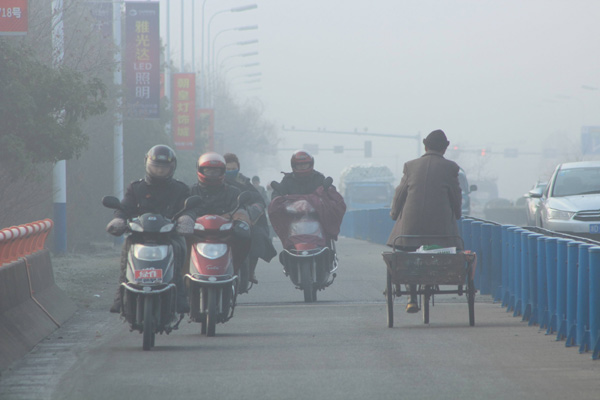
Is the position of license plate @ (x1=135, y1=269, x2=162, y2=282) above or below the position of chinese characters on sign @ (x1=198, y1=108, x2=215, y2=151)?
below

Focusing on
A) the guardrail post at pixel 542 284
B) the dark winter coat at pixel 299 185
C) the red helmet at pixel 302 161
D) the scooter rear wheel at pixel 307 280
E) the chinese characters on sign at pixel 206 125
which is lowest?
the scooter rear wheel at pixel 307 280

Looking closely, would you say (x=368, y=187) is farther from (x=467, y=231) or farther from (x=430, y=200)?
(x=430, y=200)

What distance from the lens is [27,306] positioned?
33.8 feet

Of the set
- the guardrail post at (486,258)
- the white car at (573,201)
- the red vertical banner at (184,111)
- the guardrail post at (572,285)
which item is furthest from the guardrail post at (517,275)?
the red vertical banner at (184,111)

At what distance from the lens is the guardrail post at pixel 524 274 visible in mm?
11000

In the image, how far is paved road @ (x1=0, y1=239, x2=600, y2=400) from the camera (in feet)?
23.5

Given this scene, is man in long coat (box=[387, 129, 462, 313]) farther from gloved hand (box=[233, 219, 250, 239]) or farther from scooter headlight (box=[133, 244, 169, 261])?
scooter headlight (box=[133, 244, 169, 261])

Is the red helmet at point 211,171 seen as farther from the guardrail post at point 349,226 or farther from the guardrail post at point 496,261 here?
the guardrail post at point 349,226

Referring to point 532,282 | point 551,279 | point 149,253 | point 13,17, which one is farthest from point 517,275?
point 13,17

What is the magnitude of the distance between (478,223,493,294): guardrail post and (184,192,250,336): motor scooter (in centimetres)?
429

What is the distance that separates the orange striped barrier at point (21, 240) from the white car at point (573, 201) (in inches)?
379

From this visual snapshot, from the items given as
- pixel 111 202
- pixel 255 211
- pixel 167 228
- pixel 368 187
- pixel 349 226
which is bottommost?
pixel 349 226

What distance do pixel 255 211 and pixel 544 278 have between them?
12.3 feet

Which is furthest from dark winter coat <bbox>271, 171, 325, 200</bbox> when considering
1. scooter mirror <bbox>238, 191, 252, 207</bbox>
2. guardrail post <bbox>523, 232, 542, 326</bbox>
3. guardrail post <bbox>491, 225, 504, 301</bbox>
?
scooter mirror <bbox>238, 191, 252, 207</bbox>
